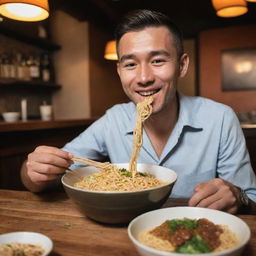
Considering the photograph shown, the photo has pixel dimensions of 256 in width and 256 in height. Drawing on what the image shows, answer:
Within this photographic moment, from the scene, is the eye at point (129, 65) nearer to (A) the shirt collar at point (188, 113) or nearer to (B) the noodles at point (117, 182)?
(A) the shirt collar at point (188, 113)

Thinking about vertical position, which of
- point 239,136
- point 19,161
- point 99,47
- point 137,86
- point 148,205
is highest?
point 99,47

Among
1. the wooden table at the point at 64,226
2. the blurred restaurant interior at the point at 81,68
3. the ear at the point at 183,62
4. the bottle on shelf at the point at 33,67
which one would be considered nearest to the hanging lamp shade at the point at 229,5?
the blurred restaurant interior at the point at 81,68

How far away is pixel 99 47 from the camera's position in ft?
17.9

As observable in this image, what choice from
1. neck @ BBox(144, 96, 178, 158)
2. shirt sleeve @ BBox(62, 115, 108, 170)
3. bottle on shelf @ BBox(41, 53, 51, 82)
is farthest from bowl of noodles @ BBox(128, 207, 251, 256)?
bottle on shelf @ BBox(41, 53, 51, 82)

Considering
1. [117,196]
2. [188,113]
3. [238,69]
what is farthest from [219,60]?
[117,196]

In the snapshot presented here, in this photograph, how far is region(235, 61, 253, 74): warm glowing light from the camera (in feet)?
20.6

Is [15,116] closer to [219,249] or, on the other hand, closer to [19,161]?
[19,161]

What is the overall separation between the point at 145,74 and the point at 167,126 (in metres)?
0.40

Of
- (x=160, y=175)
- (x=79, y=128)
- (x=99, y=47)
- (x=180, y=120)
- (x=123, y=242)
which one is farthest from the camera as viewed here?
(x=99, y=47)

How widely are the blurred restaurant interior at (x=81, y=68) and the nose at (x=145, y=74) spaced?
1.63 m

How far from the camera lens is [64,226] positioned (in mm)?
952

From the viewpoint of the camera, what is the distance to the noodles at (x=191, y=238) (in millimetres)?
694

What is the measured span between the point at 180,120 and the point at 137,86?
1.09 ft

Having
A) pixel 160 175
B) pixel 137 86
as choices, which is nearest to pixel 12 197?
pixel 160 175
